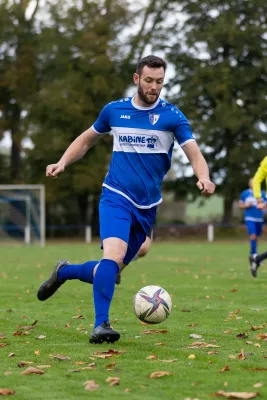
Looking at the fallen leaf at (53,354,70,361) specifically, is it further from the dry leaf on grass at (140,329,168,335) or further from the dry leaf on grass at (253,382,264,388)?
the dry leaf on grass at (253,382,264,388)

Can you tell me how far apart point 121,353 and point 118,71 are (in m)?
39.0

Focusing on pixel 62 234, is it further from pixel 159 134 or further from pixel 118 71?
pixel 159 134

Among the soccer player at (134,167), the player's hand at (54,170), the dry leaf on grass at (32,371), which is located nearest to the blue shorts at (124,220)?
the soccer player at (134,167)

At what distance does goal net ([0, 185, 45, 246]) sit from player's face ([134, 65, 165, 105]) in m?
27.7

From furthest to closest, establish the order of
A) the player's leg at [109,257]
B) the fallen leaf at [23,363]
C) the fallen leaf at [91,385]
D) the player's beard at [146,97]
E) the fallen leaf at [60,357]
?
the player's beard at [146,97], the player's leg at [109,257], the fallen leaf at [60,357], the fallen leaf at [23,363], the fallen leaf at [91,385]

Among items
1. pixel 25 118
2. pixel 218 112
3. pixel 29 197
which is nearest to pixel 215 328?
pixel 29 197

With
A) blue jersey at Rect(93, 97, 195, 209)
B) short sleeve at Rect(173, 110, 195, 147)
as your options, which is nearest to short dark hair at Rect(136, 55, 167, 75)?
blue jersey at Rect(93, 97, 195, 209)

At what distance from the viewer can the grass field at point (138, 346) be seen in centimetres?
479

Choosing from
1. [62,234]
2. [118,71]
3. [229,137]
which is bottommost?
[62,234]

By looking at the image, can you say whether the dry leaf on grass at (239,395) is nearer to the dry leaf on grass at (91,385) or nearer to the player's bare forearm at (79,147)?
the dry leaf on grass at (91,385)

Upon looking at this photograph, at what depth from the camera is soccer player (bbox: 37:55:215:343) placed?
6656mm

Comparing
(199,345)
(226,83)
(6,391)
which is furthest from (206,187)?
(226,83)

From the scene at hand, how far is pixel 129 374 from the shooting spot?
5.17m

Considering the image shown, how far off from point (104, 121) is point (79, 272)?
1351 mm
